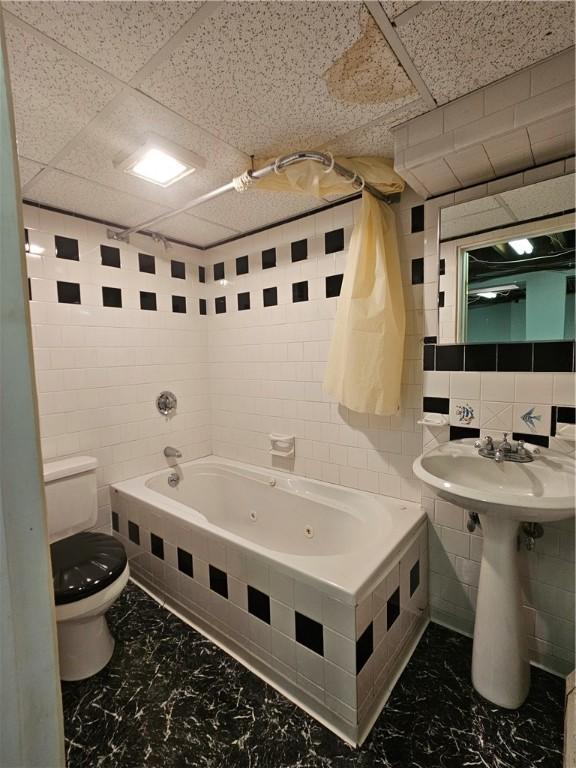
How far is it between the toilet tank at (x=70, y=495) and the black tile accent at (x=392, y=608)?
5.41 feet

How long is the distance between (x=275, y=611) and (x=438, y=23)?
2034 mm

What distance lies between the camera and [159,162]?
1570 millimetres

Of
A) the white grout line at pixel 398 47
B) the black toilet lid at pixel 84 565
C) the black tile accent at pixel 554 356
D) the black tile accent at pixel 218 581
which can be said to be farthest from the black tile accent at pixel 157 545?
the white grout line at pixel 398 47

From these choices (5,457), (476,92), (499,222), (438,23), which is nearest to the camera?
(5,457)

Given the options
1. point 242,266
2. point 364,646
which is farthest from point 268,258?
point 364,646

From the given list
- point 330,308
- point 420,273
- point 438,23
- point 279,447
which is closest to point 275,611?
point 279,447

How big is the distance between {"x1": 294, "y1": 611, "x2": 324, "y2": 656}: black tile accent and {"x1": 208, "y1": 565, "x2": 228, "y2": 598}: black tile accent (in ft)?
1.37

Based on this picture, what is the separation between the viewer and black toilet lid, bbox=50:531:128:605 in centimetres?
145

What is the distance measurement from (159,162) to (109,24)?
622 mm

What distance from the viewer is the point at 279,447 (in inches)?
95.3

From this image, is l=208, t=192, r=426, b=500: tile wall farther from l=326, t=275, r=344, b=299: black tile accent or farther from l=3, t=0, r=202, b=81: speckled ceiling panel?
l=3, t=0, r=202, b=81: speckled ceiling panel

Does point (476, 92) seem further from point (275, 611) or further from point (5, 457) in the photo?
point (275, 611)

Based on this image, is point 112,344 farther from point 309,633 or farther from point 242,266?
point 309,633

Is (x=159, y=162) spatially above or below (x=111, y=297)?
above
